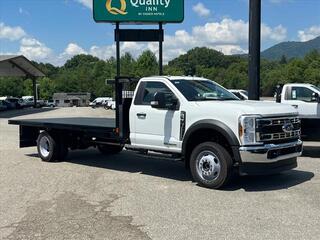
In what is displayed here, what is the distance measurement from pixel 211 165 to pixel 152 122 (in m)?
1.72

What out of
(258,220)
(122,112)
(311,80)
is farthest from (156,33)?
(311,80)

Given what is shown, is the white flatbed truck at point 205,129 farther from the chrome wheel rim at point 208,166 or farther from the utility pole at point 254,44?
the utility pole at point 254,44

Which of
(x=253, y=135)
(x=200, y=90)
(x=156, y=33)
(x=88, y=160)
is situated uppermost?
(x=156, y=33)

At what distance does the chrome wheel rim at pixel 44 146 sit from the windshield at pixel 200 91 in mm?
4416

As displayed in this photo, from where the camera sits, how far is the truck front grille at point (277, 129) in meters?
8.53

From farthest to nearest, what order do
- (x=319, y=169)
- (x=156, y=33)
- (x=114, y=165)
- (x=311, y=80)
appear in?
(x=311, y=80) → (x=156, y=33) → (x=114, y=165) → (x=319, y=169)

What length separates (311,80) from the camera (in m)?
89.5

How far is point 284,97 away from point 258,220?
28.4 ft

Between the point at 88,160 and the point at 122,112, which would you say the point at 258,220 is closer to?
the point at 122,112

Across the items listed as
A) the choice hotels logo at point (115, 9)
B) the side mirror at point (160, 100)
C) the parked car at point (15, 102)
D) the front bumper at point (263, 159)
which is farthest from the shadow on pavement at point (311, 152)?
the parked car at point (15, 102)

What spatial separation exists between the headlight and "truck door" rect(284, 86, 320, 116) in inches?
245

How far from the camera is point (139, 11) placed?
23.9 metres

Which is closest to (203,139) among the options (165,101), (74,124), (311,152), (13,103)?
(165,101)

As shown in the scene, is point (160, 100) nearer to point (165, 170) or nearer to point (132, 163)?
point (165, 170)
